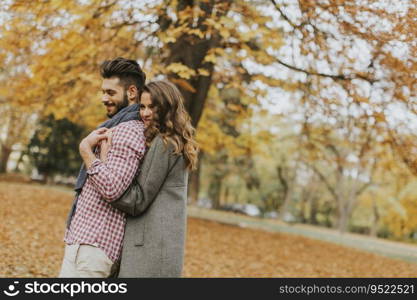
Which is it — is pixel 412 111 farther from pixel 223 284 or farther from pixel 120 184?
pixel 120 184

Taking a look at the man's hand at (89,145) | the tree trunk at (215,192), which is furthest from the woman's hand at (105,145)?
the tree trunk at (215,192)

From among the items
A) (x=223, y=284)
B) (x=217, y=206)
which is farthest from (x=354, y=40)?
(x=217, y=206)

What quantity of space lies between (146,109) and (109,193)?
0.53 meters

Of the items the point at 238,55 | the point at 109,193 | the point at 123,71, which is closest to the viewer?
the point at 109,193

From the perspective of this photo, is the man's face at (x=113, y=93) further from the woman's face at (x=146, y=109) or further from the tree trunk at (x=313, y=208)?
the tree trunk at (x=313, y=208)

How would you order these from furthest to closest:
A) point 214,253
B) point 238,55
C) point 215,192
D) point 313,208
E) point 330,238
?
point 313,208
point 215,192
point 330,238
point 214,253
point 238,55

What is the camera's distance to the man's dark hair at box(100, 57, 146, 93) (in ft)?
8.96

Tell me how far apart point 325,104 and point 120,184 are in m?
7.21

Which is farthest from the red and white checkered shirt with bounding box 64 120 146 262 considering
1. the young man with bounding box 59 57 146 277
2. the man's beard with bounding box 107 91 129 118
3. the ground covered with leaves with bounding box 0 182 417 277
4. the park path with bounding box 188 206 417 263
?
the park path with bounding box 188 206 417 263

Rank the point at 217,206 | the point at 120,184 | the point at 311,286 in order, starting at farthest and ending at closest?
the point at 217,206 < the point at 311,286 < the point at 120,184

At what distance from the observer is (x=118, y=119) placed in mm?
2627

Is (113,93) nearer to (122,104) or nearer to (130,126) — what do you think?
(122,104)

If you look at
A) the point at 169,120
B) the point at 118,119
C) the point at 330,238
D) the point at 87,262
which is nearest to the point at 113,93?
the point at 118,119

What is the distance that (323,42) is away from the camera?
7.80 metres
